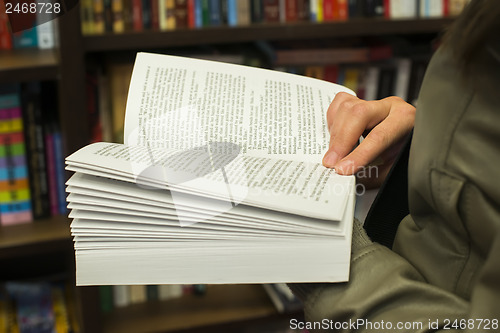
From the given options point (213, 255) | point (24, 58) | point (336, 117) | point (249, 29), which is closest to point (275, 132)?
Result: point (336, 117)

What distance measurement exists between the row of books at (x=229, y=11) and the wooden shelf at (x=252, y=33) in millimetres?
35

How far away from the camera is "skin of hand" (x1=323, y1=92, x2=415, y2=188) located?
0.54 m

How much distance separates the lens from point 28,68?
3.32ft

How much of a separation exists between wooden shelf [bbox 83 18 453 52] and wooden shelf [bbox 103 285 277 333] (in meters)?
0.61

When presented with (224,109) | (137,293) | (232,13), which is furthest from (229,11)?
(137,293)

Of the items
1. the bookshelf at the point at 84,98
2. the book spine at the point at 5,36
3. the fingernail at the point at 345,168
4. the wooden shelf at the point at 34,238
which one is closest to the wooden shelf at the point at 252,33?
the bookshelf at the point at 84,98

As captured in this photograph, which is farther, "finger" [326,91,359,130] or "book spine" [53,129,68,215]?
"book spine" [53,129,68,215]

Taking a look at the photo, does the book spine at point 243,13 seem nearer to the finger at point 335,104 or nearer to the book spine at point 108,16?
the book spine at point 108,16

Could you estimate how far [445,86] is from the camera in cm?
39

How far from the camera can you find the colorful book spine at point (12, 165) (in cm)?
108

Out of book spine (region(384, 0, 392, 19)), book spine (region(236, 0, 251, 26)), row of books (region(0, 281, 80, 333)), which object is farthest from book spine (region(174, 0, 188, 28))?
row of books (region(0, 281, 80, 333))

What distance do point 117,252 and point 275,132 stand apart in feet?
0.74

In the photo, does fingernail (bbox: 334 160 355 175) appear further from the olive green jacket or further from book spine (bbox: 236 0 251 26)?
book spine (bbox: 236 0 251 26)

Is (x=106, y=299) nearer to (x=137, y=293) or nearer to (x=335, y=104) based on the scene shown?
(x=137, y=293)
